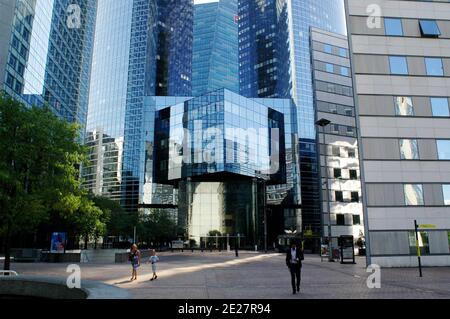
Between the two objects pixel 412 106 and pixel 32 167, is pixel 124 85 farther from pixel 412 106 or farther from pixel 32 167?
pixel 32 167

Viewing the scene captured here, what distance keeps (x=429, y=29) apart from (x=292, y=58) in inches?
3488

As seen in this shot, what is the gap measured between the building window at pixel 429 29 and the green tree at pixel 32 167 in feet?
98.7

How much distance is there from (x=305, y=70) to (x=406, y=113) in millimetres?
89728

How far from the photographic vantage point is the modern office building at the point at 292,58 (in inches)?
4171

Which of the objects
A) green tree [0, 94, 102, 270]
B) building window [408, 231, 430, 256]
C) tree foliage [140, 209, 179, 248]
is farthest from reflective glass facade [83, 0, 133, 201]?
building window [408, 231, 430, 256]

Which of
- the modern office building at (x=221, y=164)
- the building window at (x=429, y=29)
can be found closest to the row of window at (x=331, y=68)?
the modern office building at (x=221, y=164)

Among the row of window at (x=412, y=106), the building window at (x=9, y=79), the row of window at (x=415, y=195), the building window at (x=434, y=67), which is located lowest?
the row of window at (x=415, y=195)

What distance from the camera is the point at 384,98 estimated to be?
32.4 metres

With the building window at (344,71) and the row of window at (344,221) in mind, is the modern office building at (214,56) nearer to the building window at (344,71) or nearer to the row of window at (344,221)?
the building window at (344,71)

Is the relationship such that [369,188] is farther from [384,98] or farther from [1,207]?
[1,207]

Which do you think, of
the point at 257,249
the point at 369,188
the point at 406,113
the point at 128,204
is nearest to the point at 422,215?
the point at 369,188

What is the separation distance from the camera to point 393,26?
33781 mm

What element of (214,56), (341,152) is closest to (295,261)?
(341,152)

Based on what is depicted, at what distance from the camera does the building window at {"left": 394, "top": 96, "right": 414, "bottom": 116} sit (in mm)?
32250
